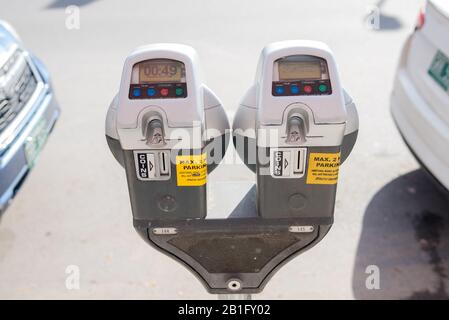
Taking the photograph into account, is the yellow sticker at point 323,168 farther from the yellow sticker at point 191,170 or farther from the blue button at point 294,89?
the yellow sticker at point 191,170

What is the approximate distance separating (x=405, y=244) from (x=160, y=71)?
220 cm

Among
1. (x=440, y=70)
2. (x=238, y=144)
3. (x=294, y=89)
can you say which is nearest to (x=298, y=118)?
(x=294, y=89)

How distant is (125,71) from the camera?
1.59 metres

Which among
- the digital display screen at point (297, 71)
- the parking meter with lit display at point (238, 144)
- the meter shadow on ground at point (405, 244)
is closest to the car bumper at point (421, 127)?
the meter shadow on ground at point (405, 244)

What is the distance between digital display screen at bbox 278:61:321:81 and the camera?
5.26 feet

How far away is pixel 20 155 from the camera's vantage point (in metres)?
3.25

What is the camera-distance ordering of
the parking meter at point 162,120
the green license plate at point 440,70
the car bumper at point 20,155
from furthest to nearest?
1. the car bumper at point 20,155
2. the green license plate at point 440,70
3. the parking meter at point 162,120

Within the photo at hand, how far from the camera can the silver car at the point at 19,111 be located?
124 inches

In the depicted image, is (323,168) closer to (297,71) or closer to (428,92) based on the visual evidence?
(297,71)

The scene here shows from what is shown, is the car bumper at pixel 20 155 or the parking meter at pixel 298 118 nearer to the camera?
the parking meter at pixel 298 118

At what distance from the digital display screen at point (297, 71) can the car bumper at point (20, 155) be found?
203cm

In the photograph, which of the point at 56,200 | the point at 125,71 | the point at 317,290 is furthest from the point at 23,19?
the point at 125,71

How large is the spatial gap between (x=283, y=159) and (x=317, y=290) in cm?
161

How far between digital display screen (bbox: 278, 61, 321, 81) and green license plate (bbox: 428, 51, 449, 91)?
1628mm
